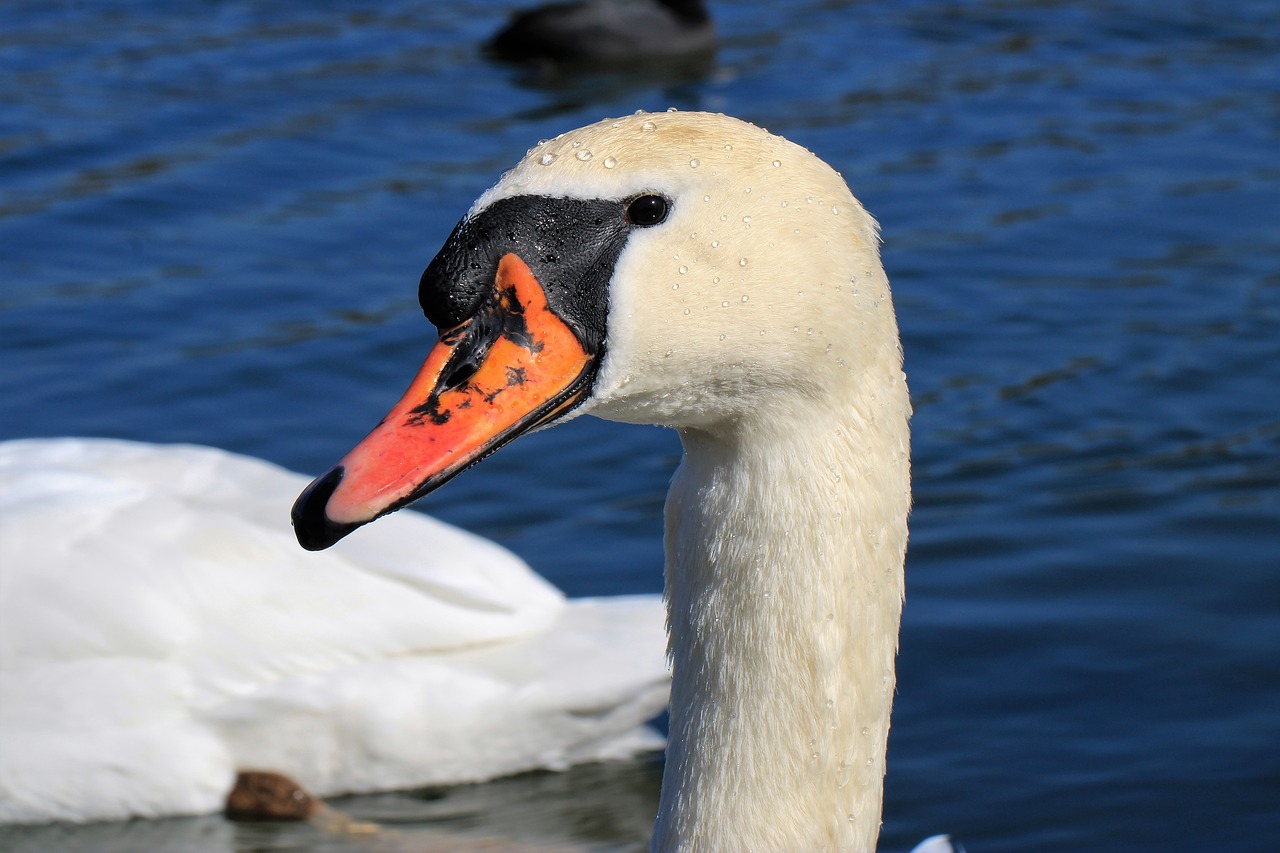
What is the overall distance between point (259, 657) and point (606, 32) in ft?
30.1

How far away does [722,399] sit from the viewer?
106 inches

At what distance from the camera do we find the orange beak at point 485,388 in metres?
2.54

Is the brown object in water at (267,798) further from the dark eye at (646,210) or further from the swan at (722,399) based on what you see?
the dark eye at (646,210)

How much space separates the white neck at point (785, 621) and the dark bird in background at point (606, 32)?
404 inches

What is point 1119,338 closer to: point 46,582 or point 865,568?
point 46,582

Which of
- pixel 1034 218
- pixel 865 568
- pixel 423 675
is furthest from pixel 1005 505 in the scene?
pixel 865 568

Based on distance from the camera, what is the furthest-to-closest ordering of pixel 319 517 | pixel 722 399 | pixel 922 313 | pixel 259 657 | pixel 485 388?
pixel 922 313, pixel 259 657, pixel 722 399, pixel 485 388, pixel 319 517

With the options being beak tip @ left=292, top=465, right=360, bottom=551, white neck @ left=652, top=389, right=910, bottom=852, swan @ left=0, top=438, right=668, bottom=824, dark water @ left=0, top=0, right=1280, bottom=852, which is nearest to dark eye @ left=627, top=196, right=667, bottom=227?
white neck @ left=652, top=389, right=910, bottom=852

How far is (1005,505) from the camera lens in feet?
21.3

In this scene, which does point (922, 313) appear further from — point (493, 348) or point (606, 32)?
point (606, 32)

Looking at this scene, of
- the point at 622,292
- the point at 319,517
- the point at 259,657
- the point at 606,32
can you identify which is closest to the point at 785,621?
the point at 622,292

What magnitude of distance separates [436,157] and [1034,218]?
334 cm

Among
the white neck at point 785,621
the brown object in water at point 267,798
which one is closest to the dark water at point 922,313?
the brown object in water at point 267,798

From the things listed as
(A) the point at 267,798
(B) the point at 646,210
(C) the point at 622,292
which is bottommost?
(A) the point at 267,798
